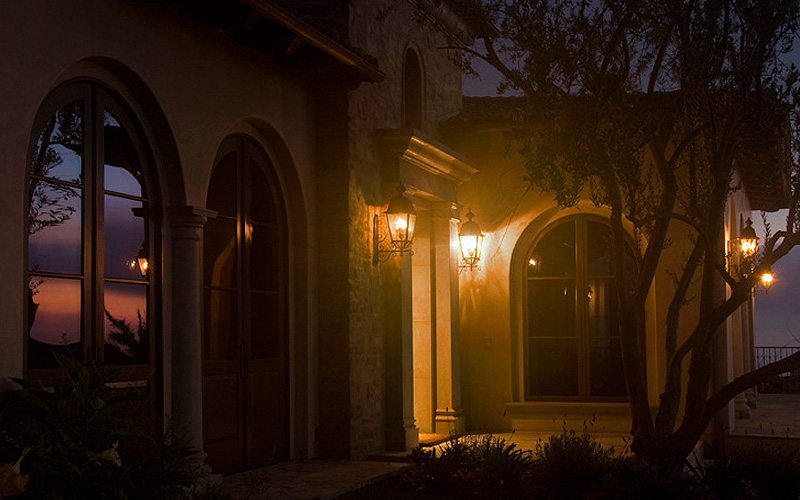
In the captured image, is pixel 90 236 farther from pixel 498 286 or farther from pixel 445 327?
pixel 498 286

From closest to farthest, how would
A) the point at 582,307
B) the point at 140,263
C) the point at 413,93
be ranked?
the point at 140,263, the point at 413,93, the point at 582,307

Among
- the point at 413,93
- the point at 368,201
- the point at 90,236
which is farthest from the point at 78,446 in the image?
the point at 413,93

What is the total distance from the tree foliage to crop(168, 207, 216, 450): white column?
10.3ft

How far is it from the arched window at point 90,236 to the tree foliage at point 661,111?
3.49 metres

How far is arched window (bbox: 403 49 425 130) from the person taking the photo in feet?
41.2

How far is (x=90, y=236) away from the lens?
677cm

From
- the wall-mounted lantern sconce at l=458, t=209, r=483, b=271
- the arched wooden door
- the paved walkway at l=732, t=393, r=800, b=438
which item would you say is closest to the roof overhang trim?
the arched wooden door

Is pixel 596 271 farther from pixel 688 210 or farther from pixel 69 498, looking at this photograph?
pixel 69 498

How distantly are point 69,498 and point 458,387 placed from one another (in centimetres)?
809

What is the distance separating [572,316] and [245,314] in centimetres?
579

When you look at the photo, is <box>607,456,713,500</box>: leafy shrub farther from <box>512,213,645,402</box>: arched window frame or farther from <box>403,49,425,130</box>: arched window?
<box>403,49,425,130</box>: arched window

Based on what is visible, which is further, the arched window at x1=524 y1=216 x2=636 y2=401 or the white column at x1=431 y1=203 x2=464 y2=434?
the arched window at x1=524 y1=216 x2=636 y2=401

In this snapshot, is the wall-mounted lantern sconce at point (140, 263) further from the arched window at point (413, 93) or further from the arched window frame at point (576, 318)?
the arched window frame at point (576, 318)

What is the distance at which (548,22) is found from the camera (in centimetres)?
896
